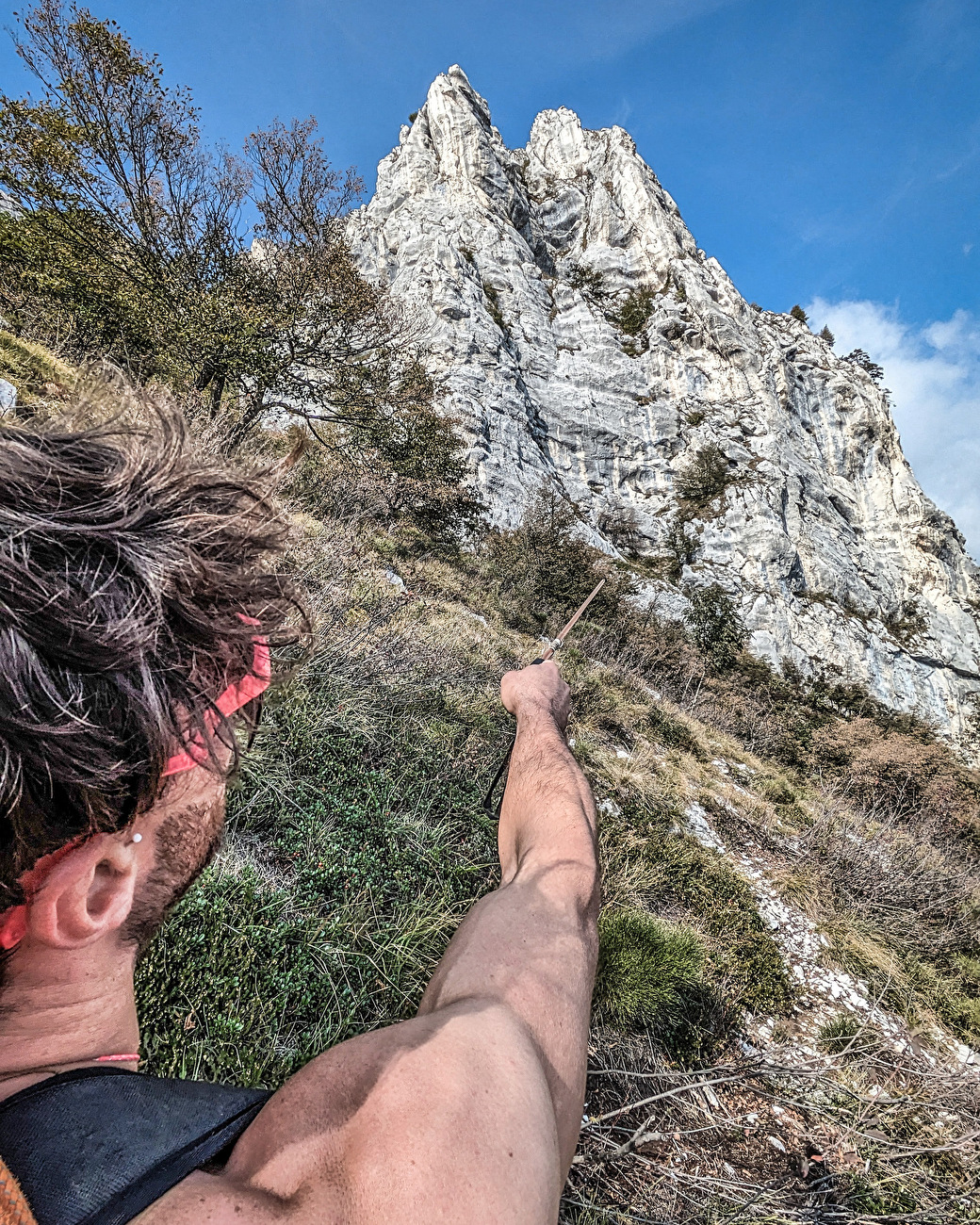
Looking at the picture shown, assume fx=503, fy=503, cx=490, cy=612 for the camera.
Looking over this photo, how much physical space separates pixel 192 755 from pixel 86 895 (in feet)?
0.67

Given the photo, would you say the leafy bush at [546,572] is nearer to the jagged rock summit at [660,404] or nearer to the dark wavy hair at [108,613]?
the jagged rock summit at [660,404]

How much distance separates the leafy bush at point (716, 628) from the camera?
59.5 feet

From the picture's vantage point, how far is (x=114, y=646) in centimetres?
59

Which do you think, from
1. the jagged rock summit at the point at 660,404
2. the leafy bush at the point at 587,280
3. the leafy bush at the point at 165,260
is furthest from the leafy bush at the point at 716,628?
the leafy bush at the point at 587,280

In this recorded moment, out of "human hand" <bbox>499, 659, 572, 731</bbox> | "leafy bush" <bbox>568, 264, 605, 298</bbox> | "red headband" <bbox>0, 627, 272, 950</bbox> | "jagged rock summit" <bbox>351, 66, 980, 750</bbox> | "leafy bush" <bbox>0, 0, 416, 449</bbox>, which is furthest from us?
"leafy bush" <bbox>568, 264, 605, 298</bbox>

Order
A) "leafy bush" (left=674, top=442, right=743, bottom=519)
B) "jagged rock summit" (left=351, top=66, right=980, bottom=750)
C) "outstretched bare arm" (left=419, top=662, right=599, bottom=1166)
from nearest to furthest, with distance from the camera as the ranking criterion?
"outstretched bare arm" (left=419, top=662, right=599, bottom=1166) < "jagged rock summit" (left=351, top=66, right=980, bottom=750) < "leafy bush" (left=674, top=442, right=743, bottom=519)

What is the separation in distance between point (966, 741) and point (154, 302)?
30751 mm

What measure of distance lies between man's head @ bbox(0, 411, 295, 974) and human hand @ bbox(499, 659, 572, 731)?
0.86 m

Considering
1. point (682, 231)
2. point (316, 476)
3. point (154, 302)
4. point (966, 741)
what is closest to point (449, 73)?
point (682, 231)

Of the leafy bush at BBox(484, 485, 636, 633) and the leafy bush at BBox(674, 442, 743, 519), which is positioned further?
the leafy bush at BBox(674, 442, 743, 519)

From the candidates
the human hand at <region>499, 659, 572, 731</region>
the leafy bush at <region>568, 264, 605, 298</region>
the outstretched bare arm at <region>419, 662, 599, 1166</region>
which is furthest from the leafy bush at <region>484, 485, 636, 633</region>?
the leafy bush at <region>568, 264, 605, 298</region>

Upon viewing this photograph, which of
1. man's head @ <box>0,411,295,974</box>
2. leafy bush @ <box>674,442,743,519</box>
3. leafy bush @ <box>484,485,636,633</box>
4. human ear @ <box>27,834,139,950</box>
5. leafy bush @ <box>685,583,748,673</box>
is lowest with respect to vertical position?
human ear @ <box>27,834,139,950</box>

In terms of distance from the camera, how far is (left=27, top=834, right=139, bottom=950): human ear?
0.63 meters

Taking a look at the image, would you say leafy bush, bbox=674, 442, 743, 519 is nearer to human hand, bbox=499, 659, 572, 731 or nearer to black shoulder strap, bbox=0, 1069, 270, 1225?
human hand, bbox=499, 659, 572, 731
